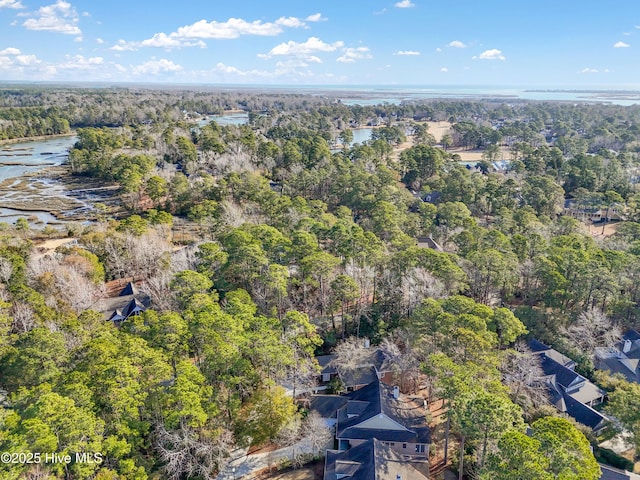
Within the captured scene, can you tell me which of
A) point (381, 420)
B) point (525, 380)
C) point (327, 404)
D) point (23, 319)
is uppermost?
point (23, 319)

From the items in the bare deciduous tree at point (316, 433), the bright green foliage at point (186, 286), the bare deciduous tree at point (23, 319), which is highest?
the bright green foliage at point (186, 286)

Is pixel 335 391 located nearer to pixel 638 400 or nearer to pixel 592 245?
pixel 638 400

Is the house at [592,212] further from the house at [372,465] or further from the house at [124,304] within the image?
the house at [124,304]

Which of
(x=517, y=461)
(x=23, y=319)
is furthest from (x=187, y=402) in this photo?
(x=23, y=319)

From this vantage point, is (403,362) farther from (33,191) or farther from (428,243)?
(33,191)

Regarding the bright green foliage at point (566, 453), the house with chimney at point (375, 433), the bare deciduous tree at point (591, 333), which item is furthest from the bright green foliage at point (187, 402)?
the bare deciduous tree at point (591, 333)

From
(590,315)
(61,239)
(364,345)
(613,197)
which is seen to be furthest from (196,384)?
(613,197)

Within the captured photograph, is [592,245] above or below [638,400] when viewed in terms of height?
above
